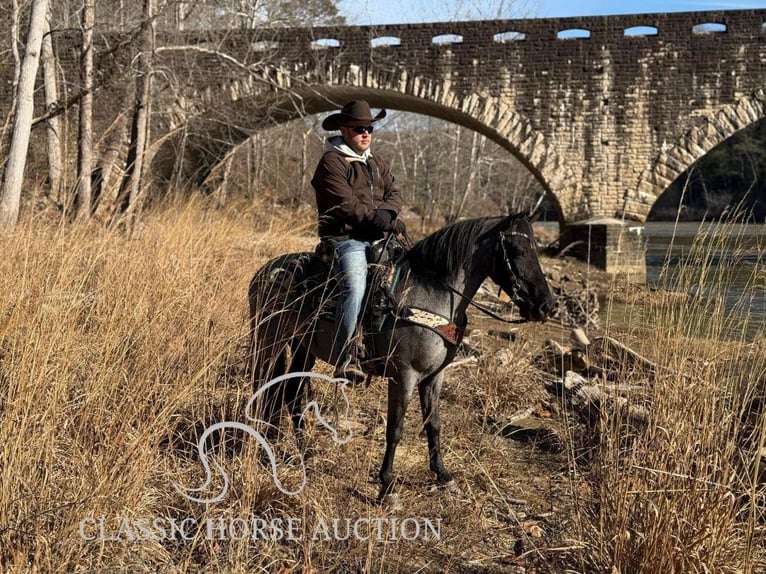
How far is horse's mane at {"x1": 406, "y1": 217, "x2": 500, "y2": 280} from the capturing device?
3371 millimetres

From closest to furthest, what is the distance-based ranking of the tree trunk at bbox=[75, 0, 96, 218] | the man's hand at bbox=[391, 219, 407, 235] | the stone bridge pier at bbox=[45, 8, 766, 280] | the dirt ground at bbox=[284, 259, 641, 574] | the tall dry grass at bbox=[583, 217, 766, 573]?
the tall dry grass at bbox=[583, 217, 766, 573]
the dirt ground at bbox=[284, 259, 641, 574]
the man's hand at bbox=[391, 219, 407, 235]
the tree trunk at bbox=[75, 0, 96, 218]
the stone bridge pier at bbox=[45, 8, 766, 280]

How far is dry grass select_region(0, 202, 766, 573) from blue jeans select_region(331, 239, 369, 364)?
447 mm

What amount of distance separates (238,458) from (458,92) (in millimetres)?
13249

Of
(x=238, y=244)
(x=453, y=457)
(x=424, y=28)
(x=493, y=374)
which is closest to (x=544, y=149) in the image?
(x=424, y=28)

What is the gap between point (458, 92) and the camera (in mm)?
15078

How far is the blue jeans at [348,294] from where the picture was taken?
11.1ft

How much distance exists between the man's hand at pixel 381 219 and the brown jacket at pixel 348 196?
1.3 inches

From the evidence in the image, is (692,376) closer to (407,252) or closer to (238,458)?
(407,252)

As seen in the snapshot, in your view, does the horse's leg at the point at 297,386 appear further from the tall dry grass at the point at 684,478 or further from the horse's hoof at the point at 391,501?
the tall dry grass at the point at 684,478

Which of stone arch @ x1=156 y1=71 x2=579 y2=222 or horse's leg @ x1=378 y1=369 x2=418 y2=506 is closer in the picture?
horse's leg @ x1=378 y1=369 x2=418 y2=506

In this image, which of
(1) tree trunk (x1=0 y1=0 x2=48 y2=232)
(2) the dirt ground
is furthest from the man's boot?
→ (1) tree trunk (x1=0 y1=0 x2=48 y2=232)

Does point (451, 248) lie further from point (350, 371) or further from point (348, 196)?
point (350, 371)

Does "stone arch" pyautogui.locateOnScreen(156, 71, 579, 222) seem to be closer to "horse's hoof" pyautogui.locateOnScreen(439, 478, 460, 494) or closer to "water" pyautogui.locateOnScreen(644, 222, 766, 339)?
"water" pyautogui.locateOnScreen(644, 222, 766, 339)

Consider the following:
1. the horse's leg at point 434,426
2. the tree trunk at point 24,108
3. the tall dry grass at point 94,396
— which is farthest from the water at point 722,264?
the tree trunk at point 24,108
